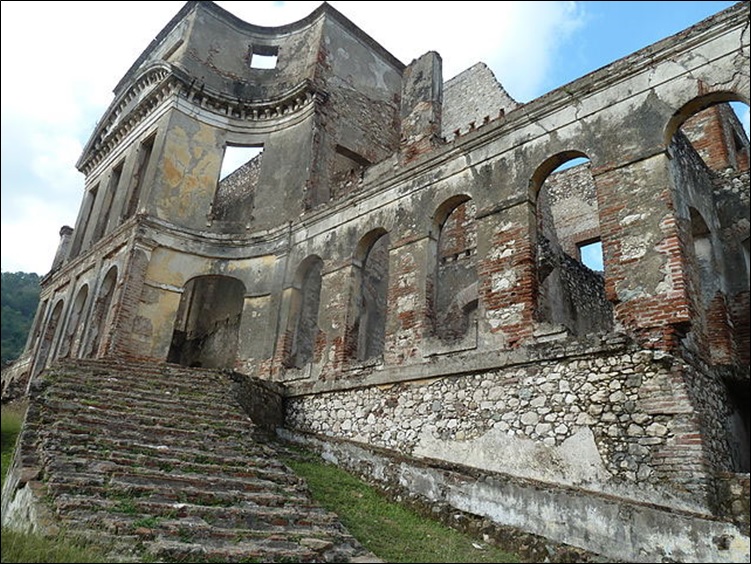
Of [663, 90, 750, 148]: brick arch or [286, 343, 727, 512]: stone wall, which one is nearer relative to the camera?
[286, 343, 727, 512]: stone wall

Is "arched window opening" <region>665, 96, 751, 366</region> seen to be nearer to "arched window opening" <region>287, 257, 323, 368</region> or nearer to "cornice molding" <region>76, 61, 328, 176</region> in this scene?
"arched window opening" <region>287, 257, 323, 368</region>

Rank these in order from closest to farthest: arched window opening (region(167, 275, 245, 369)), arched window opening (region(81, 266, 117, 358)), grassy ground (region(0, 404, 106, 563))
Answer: grassy ground (region(0, 404, 106, 563))
arched window opening (region(81, 266, 117, 358))
arched window opening (region(167, 275, 245, 369))

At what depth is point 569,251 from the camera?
17547mm

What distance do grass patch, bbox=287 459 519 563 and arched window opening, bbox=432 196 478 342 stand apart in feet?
19.8

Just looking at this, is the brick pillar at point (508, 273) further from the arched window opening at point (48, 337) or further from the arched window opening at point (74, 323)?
the arched window opening at point (48, 337)

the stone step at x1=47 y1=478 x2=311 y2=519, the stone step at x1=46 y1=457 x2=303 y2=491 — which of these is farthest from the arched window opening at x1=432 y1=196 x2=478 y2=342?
the stone step at x1=47 y1=478 x2=311 y2=519

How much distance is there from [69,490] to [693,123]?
15660mm

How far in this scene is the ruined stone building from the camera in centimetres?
640

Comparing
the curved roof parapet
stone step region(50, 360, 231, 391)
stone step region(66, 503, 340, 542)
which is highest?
the curved roof parapet

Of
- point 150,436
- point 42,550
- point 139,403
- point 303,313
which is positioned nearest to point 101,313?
point 303,313

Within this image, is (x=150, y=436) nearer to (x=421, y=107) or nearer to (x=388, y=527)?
(x=388, y=527)

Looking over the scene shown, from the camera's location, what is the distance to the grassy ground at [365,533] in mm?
4070

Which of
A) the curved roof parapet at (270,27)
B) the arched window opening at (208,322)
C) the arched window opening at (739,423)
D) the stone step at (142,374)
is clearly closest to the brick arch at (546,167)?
the arched window opening at (739,423)

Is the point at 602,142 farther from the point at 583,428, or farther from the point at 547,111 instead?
the point at 583,428
